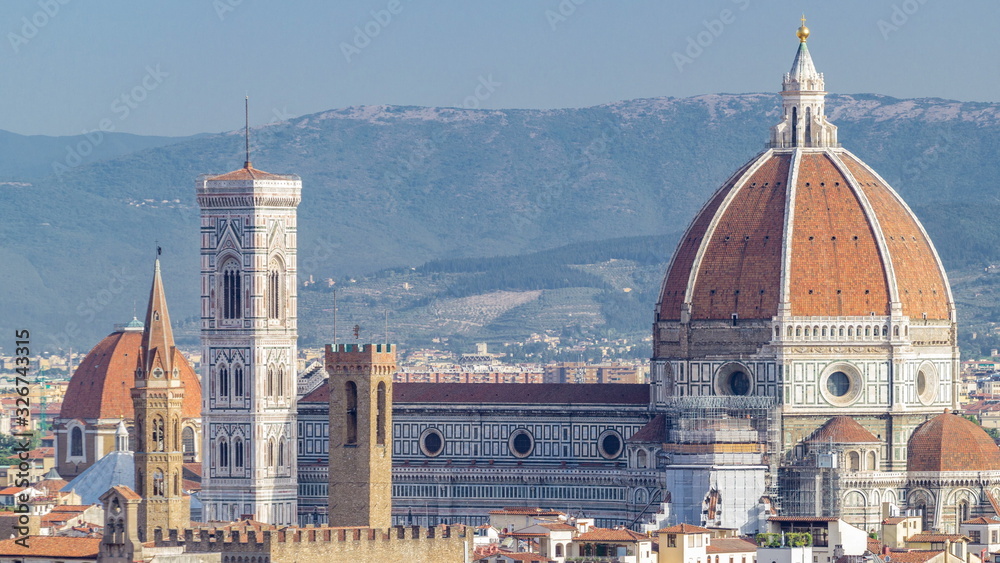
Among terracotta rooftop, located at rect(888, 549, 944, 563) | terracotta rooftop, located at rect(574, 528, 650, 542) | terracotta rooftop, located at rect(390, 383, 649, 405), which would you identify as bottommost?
terracotta rooftop, located at rect(888, 549, 944, 563)

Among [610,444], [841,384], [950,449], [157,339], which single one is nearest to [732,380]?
[841,384]

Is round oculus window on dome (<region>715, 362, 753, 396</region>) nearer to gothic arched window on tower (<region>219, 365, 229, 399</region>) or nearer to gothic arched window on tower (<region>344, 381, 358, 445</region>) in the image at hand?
gothic arched window on tower (<region>219, 365, 229, 399</region>)

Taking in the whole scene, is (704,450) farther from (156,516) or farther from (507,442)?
(156,516)

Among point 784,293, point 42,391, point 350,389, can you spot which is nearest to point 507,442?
point 784,293

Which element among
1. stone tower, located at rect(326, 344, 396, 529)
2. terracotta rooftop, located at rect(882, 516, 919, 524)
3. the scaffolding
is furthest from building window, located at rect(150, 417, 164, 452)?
the scaffolding

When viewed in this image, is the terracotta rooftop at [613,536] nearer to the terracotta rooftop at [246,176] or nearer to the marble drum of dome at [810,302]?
the marble drum of dome at [810,302]


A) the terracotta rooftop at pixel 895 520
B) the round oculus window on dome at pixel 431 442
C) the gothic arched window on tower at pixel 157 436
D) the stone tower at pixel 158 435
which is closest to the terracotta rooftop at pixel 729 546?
the stone tower at pixel 158 435
